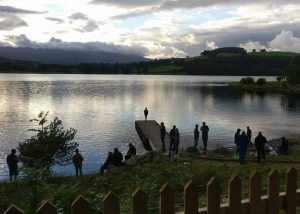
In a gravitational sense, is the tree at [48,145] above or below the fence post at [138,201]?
below

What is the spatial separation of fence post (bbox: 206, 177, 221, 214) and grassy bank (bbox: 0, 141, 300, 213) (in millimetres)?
3922

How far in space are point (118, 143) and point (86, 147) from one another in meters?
3.77

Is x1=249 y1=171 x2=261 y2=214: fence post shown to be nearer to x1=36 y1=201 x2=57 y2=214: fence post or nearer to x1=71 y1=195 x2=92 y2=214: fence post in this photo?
x1=71 y1=195 x2=92 y2=214: fence post

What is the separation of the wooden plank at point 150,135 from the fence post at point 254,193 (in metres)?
28.1

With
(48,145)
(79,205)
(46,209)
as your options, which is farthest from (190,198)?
(48,145)

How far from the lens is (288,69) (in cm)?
13138

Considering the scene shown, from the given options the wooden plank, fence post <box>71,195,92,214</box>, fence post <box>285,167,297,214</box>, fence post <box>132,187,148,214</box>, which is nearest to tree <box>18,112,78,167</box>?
the wooden plank

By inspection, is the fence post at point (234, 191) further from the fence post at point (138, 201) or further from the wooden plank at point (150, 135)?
the wooden plank at point (150, 135)

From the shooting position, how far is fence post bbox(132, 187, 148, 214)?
11.5 feet

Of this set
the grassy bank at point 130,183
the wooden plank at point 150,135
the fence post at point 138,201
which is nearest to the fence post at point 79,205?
the fence post at point 138,201

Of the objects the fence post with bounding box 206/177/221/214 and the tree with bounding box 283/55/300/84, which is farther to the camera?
the tree with bounding box 283/55/300/84

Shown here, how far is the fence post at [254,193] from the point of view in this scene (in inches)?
167

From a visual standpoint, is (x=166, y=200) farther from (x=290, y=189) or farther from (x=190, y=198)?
(x=290, y=189)

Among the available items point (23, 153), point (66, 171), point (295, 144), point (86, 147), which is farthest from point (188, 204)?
point (86, 147)
